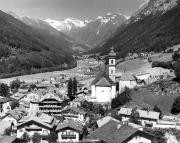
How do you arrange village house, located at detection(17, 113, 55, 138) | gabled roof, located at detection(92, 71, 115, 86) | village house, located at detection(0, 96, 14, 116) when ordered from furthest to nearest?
village house, located at detection(0, 96, 14, 116)
gabled roof, located at detection(92, 71, 115, 86)
village house, located at detection(17, 113, 55, 138)

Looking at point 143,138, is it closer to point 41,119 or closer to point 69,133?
point 69,133

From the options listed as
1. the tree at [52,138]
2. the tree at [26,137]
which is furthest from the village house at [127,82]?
the tree at [26,137]

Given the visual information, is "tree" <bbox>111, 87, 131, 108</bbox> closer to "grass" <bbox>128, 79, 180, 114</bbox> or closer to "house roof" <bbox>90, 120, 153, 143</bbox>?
"grass" <bbox>128, 79, 180, 114</bbox>

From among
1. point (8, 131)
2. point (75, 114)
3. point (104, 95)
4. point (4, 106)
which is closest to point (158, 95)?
point (104, 95)

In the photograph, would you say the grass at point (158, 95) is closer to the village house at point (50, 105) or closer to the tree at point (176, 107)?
the tree at point (176, 107)

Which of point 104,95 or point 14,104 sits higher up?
point 104,95

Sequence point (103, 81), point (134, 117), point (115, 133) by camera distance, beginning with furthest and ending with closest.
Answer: point (103, 81)
point (134, 117)
point (115, 133)

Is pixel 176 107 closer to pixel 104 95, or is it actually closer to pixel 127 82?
pixel 104 95

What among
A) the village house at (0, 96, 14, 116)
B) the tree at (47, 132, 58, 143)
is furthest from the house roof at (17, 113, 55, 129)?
the village house at (0, 96, 14, 116)

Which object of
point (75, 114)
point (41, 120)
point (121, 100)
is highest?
point (121, 100)
